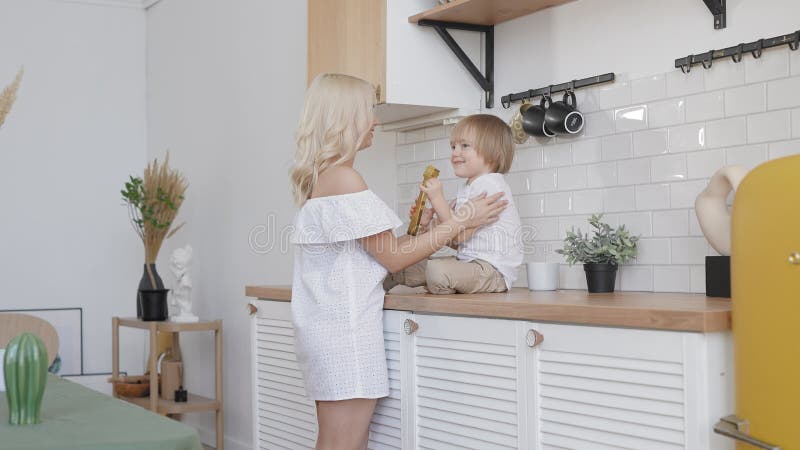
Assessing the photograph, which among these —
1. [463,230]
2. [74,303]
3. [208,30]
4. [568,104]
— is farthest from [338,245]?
[74,303]

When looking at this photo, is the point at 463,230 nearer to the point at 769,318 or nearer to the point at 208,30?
the point at 769,318

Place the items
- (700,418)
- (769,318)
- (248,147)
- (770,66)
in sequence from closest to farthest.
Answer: (769,318) < (700,418) < (770,66) < (248,147)

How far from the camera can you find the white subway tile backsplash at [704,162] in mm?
2537

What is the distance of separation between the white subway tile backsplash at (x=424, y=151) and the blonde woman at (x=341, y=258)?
90cm

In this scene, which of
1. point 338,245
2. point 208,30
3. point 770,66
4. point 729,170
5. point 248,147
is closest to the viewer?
point 729,170

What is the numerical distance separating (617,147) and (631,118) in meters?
0.10

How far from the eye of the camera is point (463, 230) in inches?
108

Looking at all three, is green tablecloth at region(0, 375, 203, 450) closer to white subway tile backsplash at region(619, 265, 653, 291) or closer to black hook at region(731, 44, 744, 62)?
white subway tile backsplash at region(619, 265, 653, 291)

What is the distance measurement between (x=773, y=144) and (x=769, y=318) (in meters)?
0.85

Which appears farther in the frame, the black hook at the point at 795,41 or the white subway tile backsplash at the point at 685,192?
the white subway tile backsplash at the point at 685,192

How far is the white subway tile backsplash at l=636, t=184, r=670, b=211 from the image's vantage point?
2.68 meters

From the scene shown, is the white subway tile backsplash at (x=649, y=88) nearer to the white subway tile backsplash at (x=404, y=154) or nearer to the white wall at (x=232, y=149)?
the white subway tile backsplash at (x=404, y=154)

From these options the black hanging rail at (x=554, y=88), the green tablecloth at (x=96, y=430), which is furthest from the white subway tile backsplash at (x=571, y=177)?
the green tablecloth at (x=96, y=430)

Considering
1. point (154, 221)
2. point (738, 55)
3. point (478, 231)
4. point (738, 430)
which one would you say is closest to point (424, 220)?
point (478, 231)
